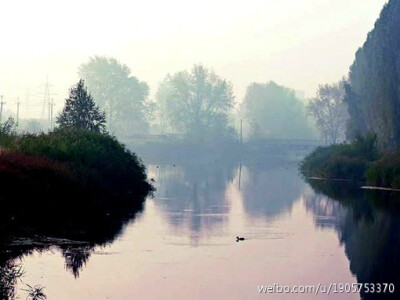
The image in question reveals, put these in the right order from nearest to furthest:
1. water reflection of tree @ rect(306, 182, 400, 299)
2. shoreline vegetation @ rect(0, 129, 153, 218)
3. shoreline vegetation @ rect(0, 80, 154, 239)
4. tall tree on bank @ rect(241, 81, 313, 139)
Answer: water reflection of tree @ rect(306, 182, 400, 299)
shoreline vegetation @ rect(0, 80, 154, 239)
shoreline vegetation @ rect(0, 129, 153, 218)
tall tree on bank @ rect(241, 81, 313, 139)

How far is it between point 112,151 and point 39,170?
1602 centimetres

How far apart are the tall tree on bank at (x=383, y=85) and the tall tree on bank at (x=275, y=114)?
3074 inches

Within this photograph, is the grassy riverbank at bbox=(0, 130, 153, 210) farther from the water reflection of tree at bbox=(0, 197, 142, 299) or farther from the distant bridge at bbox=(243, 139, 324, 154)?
the distant bridge at bbox=(243, 139, 324, 154)

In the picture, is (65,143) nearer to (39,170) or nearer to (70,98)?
(39,170)

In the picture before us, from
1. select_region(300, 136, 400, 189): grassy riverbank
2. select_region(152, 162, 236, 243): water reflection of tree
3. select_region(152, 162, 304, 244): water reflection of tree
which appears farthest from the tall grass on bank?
select_region(152, 162, 236, 243): water reflection of tree

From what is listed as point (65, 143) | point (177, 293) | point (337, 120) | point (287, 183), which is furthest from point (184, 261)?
point (337, 120)

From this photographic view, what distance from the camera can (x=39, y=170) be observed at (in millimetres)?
31703

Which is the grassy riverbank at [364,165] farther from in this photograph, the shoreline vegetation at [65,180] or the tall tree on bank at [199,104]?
the tall tree on bank at [199,104]

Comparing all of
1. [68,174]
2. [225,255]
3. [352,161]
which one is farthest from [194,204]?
[352,161]

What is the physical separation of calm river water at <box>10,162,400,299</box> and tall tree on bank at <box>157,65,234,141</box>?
11507 cm

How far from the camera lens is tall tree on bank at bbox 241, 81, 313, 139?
595 feet

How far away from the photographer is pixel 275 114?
18488 centimetres

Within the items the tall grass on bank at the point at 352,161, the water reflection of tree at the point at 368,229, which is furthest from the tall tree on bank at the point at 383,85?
the water reflection of tree at the point at 368,229

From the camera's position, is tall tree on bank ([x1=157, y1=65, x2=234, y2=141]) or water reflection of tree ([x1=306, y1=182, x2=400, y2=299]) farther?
tall tree on bank ([x1=157, y1=65, x2=234, y2=141])
